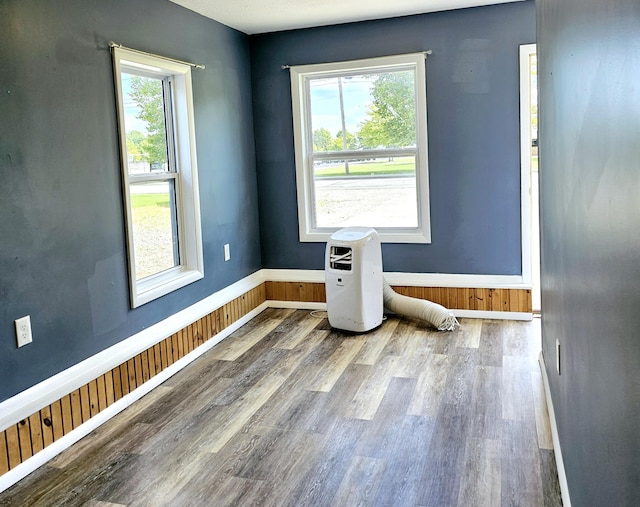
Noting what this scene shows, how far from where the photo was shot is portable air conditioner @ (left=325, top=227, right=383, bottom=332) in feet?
14.5

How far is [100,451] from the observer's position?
2.93m

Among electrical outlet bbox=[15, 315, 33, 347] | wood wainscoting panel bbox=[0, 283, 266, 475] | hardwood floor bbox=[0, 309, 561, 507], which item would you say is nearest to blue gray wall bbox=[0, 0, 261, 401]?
electrical outlet bbox=[15, 315, 33, 347]

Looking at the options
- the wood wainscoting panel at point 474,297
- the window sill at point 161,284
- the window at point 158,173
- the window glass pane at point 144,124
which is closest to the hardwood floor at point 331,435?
the wood wainscoting panel at point 474,297

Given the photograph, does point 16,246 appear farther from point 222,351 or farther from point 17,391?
point 222,351

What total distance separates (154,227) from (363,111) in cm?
204

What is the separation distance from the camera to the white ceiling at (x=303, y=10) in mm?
4121

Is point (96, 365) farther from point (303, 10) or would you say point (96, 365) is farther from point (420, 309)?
point (303, 10)

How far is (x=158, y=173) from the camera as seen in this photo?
13.1ft

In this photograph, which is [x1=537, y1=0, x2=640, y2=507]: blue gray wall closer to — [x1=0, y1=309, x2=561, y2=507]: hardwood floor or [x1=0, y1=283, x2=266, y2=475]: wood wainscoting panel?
[x1=0, y1=309, x2=561, y2=507]: hardwood floor

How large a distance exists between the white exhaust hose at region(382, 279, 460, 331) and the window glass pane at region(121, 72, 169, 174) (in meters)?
1.99

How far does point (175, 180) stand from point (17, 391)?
6.23ft

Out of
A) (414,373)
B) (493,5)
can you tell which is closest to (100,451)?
(414,373)

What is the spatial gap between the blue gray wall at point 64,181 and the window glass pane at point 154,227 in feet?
0.80

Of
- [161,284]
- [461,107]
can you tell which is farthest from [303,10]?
[161,284]
